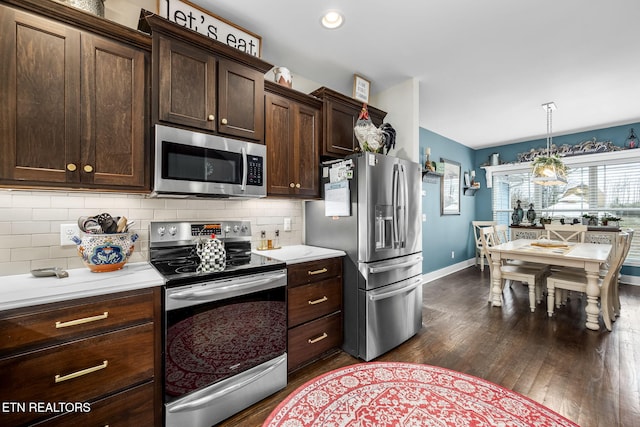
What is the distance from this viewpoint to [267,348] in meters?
1.81

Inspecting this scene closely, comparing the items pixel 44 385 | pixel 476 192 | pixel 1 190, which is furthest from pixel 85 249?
pixel 476 192

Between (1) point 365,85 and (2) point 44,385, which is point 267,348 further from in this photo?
(1) point 365,85

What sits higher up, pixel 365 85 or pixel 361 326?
pixel 365 85

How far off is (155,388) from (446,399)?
141 centimetres

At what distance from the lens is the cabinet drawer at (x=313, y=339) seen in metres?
2.01

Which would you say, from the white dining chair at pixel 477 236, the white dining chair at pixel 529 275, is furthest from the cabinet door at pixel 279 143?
the white dining chair at pixel 477 236

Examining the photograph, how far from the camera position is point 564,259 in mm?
2934

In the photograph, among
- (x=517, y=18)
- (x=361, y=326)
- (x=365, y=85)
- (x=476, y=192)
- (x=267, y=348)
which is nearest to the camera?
(x=267, y=348)

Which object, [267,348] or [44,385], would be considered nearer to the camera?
[44,385]

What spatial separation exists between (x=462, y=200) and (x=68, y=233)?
5959 mm

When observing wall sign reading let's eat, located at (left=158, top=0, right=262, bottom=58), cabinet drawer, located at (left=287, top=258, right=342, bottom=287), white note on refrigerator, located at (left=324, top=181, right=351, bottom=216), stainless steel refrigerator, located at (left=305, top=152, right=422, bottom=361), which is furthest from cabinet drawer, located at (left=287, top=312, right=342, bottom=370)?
wall sign reading let's eat, located at (left=158, top=0, right=262, bottom=58)

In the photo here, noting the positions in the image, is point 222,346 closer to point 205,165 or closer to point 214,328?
point 214,328

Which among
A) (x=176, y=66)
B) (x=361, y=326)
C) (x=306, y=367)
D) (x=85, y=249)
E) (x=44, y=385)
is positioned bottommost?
(x=306, y=367)

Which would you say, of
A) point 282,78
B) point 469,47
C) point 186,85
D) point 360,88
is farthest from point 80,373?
point 469,47
